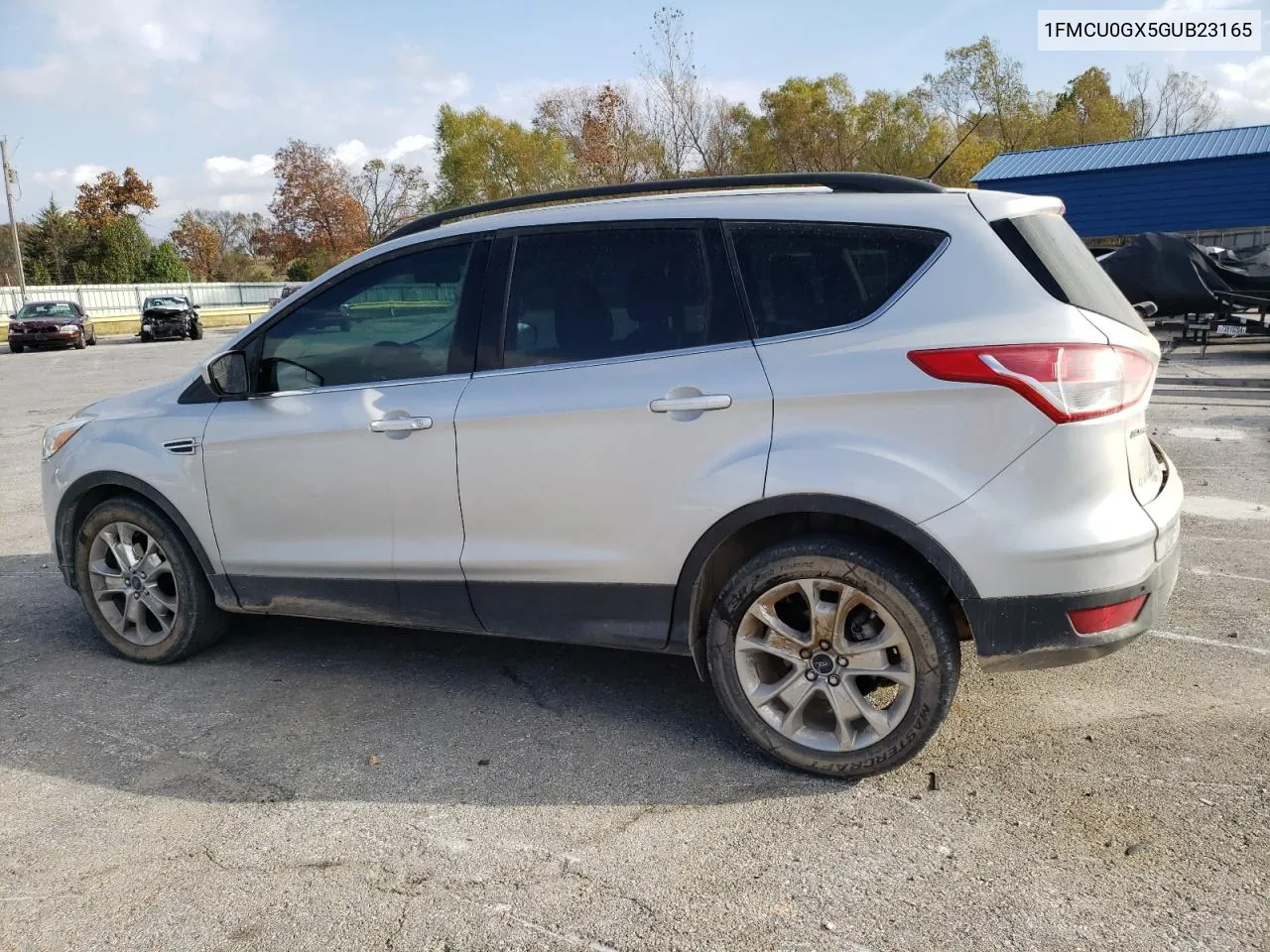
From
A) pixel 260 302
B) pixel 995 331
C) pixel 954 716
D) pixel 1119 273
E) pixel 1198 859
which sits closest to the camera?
pixel 1198 859

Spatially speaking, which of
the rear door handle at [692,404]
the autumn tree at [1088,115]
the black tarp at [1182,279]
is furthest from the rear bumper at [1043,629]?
the autumn tree at [1088,115]

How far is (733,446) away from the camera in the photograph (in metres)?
3.48

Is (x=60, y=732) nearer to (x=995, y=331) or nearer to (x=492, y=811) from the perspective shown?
(x=492, y=811)

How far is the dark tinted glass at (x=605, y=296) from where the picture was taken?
368 centimetres

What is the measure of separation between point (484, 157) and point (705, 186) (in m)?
50.4

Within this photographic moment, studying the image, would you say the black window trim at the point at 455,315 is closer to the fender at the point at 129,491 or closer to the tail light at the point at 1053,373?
the fender at the point at 129,491

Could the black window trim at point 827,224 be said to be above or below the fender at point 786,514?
above

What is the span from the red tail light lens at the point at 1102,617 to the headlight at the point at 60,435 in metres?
4.21

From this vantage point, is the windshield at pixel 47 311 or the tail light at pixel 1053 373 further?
the windshield at pixel 47 311

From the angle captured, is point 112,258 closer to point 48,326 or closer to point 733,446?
point 48,326

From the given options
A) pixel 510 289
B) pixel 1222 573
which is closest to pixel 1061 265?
pixel 510 289

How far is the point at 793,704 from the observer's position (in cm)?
356

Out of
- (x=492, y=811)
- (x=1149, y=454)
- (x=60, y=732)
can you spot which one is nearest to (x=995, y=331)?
(x=1149, y=454)

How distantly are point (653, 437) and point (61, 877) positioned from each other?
7.24 feet
